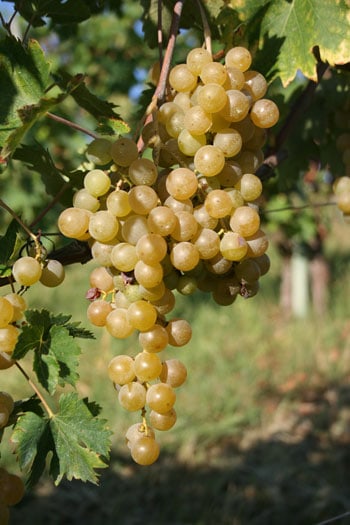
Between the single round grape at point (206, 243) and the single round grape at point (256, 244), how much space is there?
57 mm

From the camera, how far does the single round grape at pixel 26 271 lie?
0.79 meters

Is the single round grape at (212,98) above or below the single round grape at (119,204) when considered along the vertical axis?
above

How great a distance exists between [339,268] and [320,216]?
223 centimetres

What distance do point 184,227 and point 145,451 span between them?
0.96 feet

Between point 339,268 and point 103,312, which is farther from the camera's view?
point 339,268

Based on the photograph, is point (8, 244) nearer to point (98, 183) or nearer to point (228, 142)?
point (98, 183)

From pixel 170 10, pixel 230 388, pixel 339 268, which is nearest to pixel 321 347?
pixel 230 388

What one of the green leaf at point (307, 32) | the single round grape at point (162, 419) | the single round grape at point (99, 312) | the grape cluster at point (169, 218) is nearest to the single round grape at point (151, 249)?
the grape cluster at point (169, 218)

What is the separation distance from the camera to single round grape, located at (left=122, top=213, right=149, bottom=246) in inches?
30.6

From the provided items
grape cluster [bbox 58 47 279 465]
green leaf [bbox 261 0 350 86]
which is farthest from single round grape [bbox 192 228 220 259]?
green leaf [bbox 261 0 350 86]

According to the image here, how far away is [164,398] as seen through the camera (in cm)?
79

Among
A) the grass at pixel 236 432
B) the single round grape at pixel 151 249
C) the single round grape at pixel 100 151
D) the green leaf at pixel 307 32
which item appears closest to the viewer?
the single round grape at pixel 151 249

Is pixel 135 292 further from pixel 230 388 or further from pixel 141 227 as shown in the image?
pixel 230 388

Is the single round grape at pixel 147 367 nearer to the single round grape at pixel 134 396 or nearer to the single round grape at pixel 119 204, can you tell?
the single round grape at pixel 134 396
